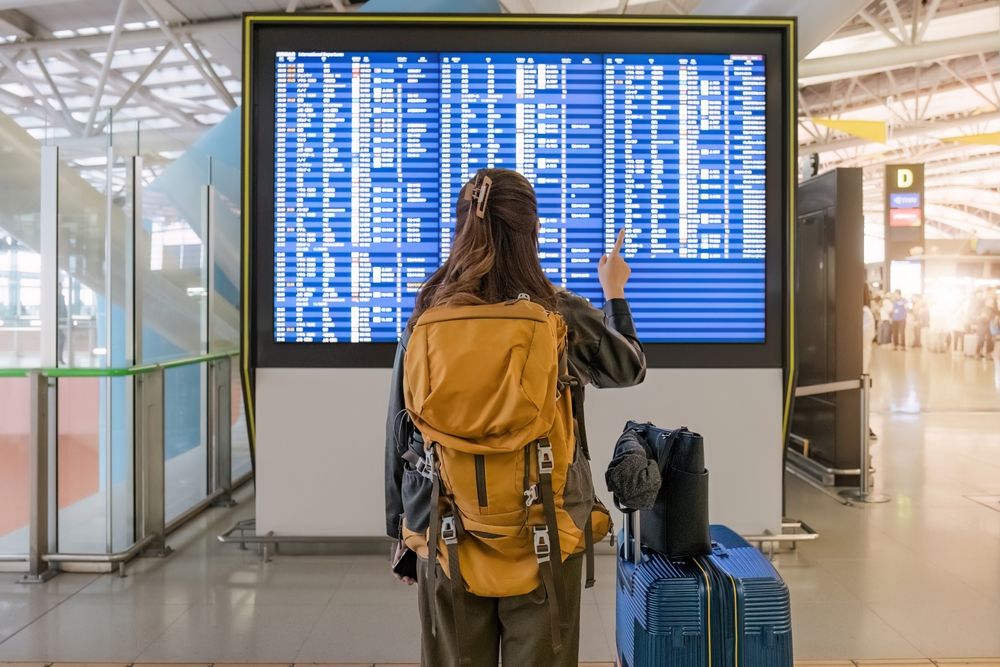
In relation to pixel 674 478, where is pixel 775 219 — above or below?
above

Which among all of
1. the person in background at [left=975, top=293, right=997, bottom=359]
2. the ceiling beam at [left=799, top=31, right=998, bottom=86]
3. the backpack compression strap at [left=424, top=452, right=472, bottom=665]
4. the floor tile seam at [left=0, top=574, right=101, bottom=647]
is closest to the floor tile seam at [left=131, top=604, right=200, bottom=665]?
the floor tile seam at [left=0, top=574, right=101, bottom=647]

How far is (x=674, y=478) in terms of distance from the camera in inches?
86.8

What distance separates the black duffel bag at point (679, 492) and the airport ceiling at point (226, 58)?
3.61 meters

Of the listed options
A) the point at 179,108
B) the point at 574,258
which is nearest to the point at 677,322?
the point at 574,258

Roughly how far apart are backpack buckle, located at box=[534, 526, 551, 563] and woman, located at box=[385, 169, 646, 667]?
0.36ft

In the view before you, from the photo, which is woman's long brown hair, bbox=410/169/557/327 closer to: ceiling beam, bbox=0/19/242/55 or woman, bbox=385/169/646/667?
woman, bbox=385/169/646/667

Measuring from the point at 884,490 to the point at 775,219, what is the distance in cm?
302

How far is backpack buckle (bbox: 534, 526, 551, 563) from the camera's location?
1.71 meters

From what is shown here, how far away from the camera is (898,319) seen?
25.7m

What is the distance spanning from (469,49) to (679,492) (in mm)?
3111

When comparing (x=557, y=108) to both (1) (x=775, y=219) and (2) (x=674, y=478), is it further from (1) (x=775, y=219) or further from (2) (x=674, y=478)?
(2) (x=674, y=478)

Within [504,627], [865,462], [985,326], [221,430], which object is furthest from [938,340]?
[504,627]

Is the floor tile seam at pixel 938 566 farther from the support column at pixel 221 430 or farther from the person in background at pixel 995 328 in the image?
the person in background at pixel 995 328

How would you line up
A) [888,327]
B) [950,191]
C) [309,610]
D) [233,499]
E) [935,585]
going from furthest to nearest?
1. [950,191]
2. [888,327]
3. [233,499]
4. [935,585]
5. [309,610]
